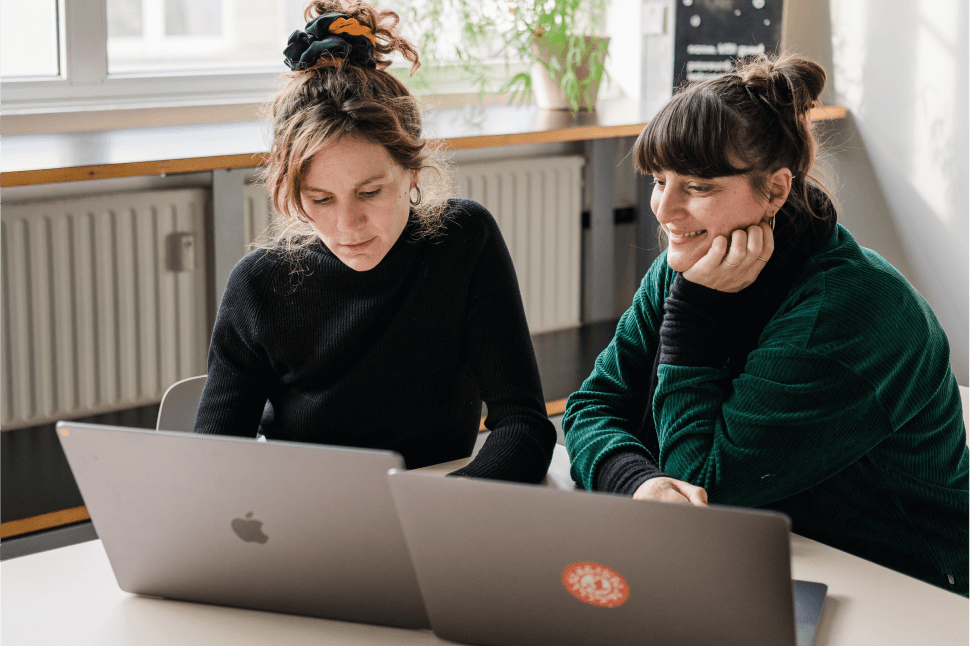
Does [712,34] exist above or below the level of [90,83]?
above

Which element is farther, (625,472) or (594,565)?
(625,472)

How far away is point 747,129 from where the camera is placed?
1.15 metres

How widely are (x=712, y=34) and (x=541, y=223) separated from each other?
0.79 m

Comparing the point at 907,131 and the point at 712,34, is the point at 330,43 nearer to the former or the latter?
the point at 712,34

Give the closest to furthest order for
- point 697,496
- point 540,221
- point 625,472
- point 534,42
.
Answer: point 697,496, point 625,472, point 534,42, point 540,221

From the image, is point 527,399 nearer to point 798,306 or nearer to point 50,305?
point 798,306

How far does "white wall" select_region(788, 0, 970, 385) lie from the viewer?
9.48ft

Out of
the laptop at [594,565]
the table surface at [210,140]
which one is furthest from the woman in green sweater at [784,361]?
the table surface at [210,140]

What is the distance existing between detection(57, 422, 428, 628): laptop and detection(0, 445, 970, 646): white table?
2 centimetres

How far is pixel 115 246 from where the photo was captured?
2492mm

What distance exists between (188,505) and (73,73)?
7.06ft

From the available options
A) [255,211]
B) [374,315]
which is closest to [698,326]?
[374,315]

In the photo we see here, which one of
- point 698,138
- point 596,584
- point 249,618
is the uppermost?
point 698,138

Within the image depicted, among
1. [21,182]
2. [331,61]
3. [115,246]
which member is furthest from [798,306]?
[115,246]
